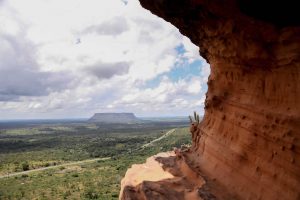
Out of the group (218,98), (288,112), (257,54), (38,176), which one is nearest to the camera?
(288,112)

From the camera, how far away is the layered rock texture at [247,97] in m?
12.6

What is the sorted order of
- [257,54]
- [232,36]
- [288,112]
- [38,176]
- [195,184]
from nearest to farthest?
[288,112] < [257,54] < [232,36] < [195,184] < [38,176]

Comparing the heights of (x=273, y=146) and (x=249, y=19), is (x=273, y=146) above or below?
below

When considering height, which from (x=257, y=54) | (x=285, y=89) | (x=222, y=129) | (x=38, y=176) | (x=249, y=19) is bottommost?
(x=38, y=176)

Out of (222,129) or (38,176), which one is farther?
(38,176)

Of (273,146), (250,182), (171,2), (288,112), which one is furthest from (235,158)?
(171,2)

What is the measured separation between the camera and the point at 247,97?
1527 cm

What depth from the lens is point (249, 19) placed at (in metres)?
13.3

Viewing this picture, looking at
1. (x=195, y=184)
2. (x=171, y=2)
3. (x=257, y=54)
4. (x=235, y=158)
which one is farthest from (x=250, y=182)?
(x=171, y=2)

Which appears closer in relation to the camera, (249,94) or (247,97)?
(249,94)

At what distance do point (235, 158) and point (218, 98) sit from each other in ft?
10.9

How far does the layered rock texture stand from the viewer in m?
12.6

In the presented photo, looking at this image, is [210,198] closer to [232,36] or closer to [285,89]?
[285,89]

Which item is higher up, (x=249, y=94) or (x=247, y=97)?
(x=249, y=94)
